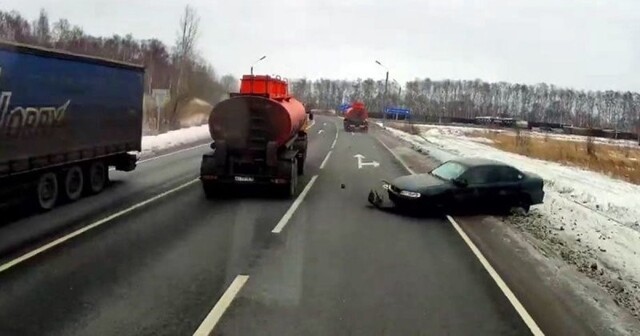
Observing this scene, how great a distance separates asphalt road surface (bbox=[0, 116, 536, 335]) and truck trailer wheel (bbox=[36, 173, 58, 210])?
45 cm

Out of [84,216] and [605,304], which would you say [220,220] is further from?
[605,304]

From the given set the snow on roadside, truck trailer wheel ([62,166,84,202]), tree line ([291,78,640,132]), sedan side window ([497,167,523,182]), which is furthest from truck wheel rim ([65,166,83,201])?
tree line ([291,78,640,132])

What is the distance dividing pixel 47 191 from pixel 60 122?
1.51 m

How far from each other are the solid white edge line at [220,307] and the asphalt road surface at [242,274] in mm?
20

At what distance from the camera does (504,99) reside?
18325 cm

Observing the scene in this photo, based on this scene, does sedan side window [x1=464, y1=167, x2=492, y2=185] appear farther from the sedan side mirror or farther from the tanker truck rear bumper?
the tanker truck rear bumper

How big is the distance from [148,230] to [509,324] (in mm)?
6670

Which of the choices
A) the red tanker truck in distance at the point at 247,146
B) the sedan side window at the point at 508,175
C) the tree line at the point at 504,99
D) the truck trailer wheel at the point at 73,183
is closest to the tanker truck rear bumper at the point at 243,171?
the red tanker truck in distance at the point at 247,146

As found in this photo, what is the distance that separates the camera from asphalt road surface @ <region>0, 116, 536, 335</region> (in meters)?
6.55

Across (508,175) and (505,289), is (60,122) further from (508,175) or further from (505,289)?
(508,175)

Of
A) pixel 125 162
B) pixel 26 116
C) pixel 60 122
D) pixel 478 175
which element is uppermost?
pixel 26 116

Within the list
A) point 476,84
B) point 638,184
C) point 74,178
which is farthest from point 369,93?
point 74,178

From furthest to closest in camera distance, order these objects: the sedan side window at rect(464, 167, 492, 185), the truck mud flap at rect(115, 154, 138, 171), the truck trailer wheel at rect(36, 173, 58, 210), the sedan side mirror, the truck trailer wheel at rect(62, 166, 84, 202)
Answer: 1. the truck mud flap at rect(115, 154, 138, 171)
2. the sedan side window at rect(464, 167, 492, 185)
3. the sedan side mirror
4. the truck trailer wheel at rect(62, 166, 84, 202)
5. the truck trailer wheel at rect(36, 173, 58, 210)

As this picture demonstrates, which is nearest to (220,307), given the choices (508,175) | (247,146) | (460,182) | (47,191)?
(47,191)
